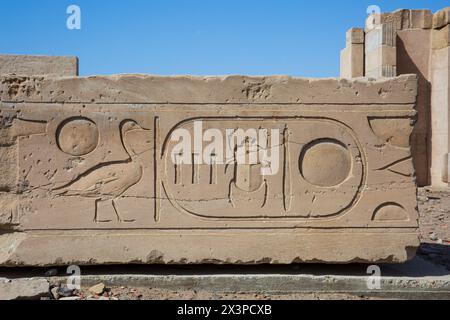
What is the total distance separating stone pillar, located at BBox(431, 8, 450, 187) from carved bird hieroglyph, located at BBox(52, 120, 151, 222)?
7232 millimetres

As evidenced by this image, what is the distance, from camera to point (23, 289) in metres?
2.86

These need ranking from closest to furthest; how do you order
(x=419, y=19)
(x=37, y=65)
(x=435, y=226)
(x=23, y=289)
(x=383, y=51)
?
(x=23, y=289), (x=37, y=65), (x=435, y=226), (x=383, y=51), (x=419, y=19)

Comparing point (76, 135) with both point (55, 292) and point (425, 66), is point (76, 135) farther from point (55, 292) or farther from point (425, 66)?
point (425, 66)

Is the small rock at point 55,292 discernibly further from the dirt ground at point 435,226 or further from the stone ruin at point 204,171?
the dirt ground at point 435,226

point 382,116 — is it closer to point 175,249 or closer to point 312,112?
point 312,112

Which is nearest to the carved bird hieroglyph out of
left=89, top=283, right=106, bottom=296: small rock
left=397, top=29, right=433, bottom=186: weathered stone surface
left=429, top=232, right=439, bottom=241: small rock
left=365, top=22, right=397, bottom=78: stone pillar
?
left=89, top=283, right=106, bottom=296: small rock

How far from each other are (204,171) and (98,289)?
113 centimetres

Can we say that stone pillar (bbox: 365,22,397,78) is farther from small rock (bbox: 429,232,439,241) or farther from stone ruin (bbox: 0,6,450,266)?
stone ruin (bbox: 0,6,450,266)

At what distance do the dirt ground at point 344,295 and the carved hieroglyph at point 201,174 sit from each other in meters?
0.24

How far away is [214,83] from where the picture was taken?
10.5 feet

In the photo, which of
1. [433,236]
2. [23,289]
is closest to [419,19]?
[433,236]
